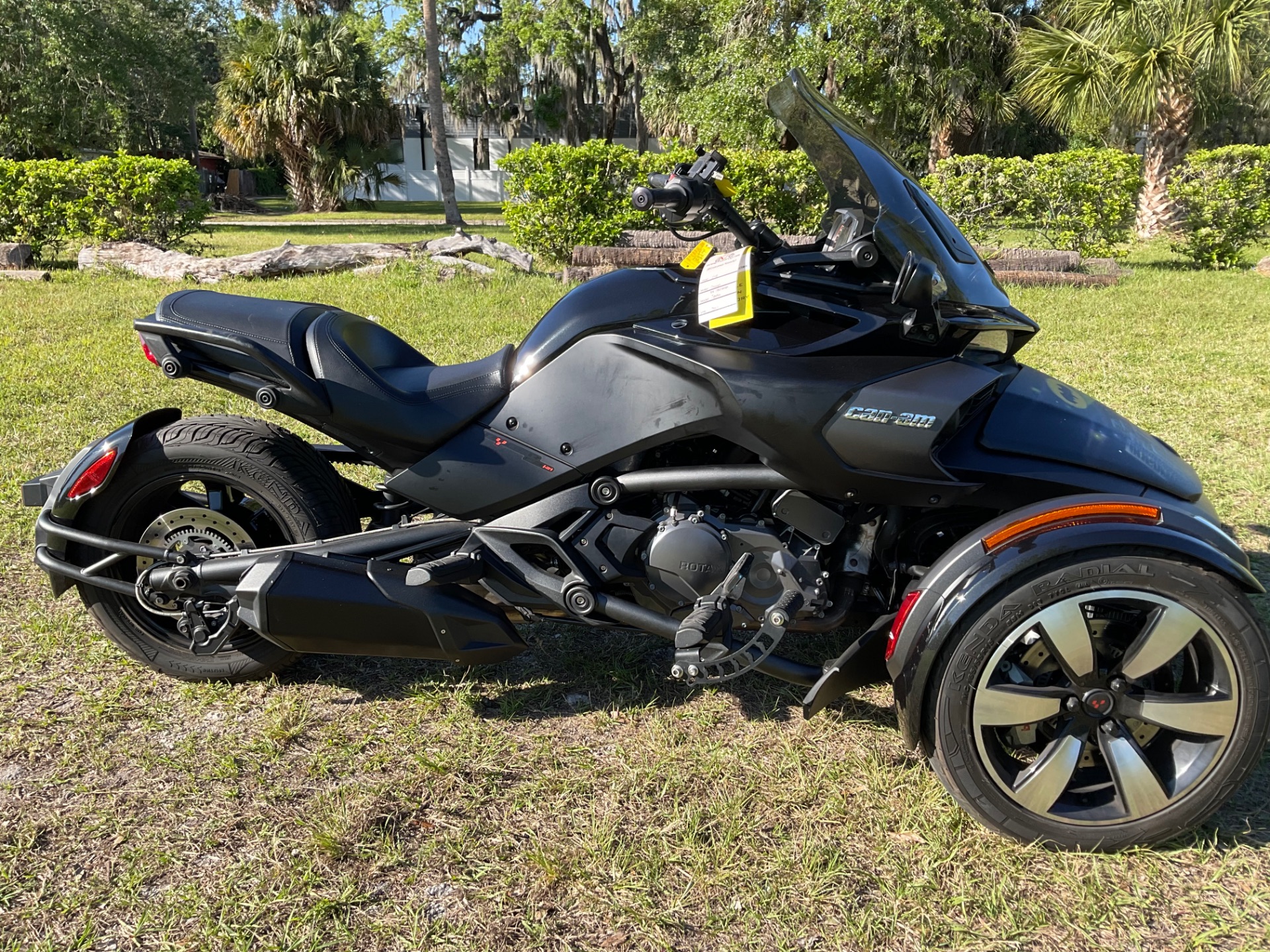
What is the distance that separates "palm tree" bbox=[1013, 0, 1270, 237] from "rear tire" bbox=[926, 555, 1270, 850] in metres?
14.7

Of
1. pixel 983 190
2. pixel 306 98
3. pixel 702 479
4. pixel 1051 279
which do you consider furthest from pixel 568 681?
pixel 306 98

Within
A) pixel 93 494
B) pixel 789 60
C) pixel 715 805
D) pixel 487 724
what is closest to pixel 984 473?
pixel 715 805

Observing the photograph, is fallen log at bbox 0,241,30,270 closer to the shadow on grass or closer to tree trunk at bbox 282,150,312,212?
the shadow on grass

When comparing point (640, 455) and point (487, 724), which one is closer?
point (640, 455)

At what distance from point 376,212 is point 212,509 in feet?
88.4

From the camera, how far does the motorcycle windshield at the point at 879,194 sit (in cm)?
224

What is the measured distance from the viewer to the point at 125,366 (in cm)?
653

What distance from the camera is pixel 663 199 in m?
2.18

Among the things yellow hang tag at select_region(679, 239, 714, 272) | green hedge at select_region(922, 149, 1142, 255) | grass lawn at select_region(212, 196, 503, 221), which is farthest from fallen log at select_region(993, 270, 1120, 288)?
grass lawn at select_region(212, 196, 503, 221)

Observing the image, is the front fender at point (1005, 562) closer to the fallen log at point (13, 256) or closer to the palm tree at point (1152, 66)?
the fallen log at point (13, 256)

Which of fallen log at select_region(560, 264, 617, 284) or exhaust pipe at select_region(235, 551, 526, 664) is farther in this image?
fallen log at select_region(560, 264, 617, 284)

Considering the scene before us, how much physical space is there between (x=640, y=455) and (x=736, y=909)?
1.12 meters

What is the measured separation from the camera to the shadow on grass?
2.81 metres

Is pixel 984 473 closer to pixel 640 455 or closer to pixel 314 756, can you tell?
pixel 640 455
